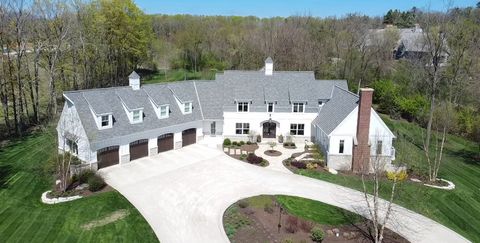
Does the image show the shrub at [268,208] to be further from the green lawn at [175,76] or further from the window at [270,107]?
the green lawn at [175,76]

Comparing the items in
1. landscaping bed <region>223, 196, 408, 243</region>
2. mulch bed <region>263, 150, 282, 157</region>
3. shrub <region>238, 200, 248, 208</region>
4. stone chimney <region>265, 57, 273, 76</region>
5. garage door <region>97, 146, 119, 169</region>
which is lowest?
landscaping bed <region>223, 196, 408, 243</region>

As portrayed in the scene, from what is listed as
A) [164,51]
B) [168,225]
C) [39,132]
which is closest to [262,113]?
[168,225]

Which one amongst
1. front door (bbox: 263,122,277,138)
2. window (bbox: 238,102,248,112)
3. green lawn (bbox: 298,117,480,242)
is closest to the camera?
green lawn (bbox: 298,117,480,242)

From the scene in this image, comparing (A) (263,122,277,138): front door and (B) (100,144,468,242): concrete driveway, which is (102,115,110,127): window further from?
(A) (263,122,277,138): front door

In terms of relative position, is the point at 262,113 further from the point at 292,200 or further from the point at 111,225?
the point at 111,225

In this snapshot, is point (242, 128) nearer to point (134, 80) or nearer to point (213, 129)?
point (213, 129)

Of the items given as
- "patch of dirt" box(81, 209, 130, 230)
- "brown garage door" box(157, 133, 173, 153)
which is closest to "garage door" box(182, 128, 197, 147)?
"brown garage door" box(157, 133, 173, 153)

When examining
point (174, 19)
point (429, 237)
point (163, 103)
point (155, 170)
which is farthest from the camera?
point (174, 19)
